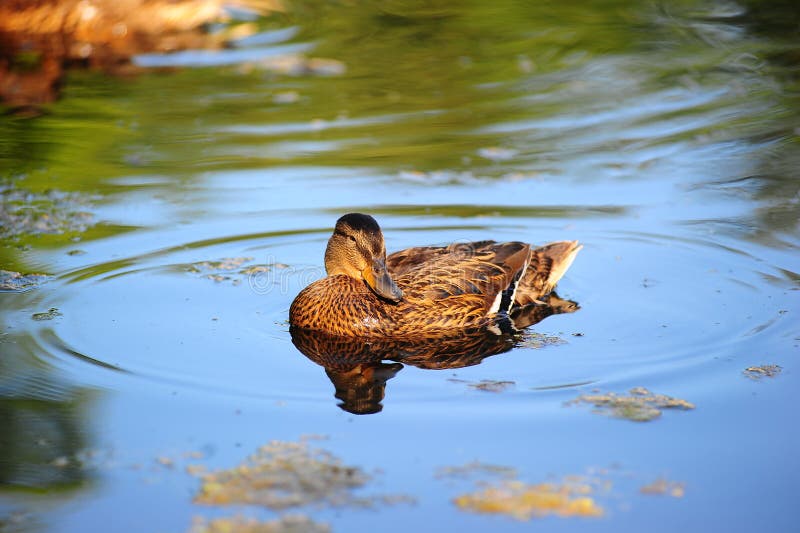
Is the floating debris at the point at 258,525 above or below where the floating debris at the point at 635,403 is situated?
above

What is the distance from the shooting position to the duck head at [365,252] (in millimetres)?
7441

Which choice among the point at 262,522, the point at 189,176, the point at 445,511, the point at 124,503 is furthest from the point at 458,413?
the point at 189,176

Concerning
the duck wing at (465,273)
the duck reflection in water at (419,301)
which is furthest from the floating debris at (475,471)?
the duck wing at (465,273)

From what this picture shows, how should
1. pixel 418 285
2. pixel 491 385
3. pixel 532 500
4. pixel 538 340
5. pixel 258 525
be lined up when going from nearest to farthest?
pixel 258 525 < pixel 532 500 < pixel 491 385 < pixel 538 340 < pixel 418 285

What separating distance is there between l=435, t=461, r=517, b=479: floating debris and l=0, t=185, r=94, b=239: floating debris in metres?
5.32

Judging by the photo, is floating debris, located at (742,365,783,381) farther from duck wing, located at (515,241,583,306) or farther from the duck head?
the duck head

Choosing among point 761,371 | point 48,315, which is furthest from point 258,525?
point 48,315

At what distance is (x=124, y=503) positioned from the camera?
16.2 ft

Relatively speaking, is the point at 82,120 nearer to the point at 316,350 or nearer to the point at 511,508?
the point at 316,350

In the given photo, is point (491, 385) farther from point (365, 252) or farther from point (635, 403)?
point (365, 252)

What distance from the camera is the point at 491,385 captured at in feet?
20.5

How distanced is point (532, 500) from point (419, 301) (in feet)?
9.57

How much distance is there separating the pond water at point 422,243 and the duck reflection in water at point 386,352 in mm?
115

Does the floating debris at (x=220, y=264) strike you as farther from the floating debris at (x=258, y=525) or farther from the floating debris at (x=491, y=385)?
the floating debris at (x=258, y=525)
